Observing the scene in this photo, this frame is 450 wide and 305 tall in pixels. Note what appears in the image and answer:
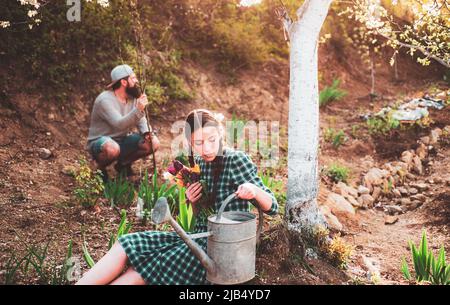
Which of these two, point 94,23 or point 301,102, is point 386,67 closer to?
point 94,23

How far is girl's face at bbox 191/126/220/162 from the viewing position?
103 inches

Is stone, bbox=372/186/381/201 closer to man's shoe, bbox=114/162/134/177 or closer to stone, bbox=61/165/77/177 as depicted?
man's shoe, bbox=114/162/134/177

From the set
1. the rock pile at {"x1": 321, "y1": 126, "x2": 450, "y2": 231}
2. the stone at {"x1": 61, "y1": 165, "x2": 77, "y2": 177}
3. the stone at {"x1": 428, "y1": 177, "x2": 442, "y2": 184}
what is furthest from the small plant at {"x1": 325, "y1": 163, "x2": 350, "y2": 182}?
the stone at {"x1": 61, "y1": 165, "x2": 77, "y2": 177}

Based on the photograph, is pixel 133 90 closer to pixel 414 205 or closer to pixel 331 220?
pixel 331 220

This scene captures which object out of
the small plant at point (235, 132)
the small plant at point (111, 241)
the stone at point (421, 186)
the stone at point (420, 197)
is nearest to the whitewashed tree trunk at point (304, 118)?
the small plant at point (111, 241)

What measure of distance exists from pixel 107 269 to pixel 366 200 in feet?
11.1

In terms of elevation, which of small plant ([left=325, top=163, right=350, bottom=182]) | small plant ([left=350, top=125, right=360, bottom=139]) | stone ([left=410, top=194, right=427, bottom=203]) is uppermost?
small plant ([left=350, top=125, right=360, bottom=139])

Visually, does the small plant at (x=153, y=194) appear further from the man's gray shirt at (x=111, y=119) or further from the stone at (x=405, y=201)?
the stone at (x=405, y=201)

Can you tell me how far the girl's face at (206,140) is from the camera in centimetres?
261

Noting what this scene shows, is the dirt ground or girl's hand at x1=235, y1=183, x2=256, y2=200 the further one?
the dirt ground

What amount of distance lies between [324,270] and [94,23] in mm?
4796

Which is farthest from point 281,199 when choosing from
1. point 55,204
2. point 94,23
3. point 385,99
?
point 385,99

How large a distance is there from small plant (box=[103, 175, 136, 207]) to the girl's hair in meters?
1.48

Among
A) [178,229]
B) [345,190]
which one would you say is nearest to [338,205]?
[345,190]
